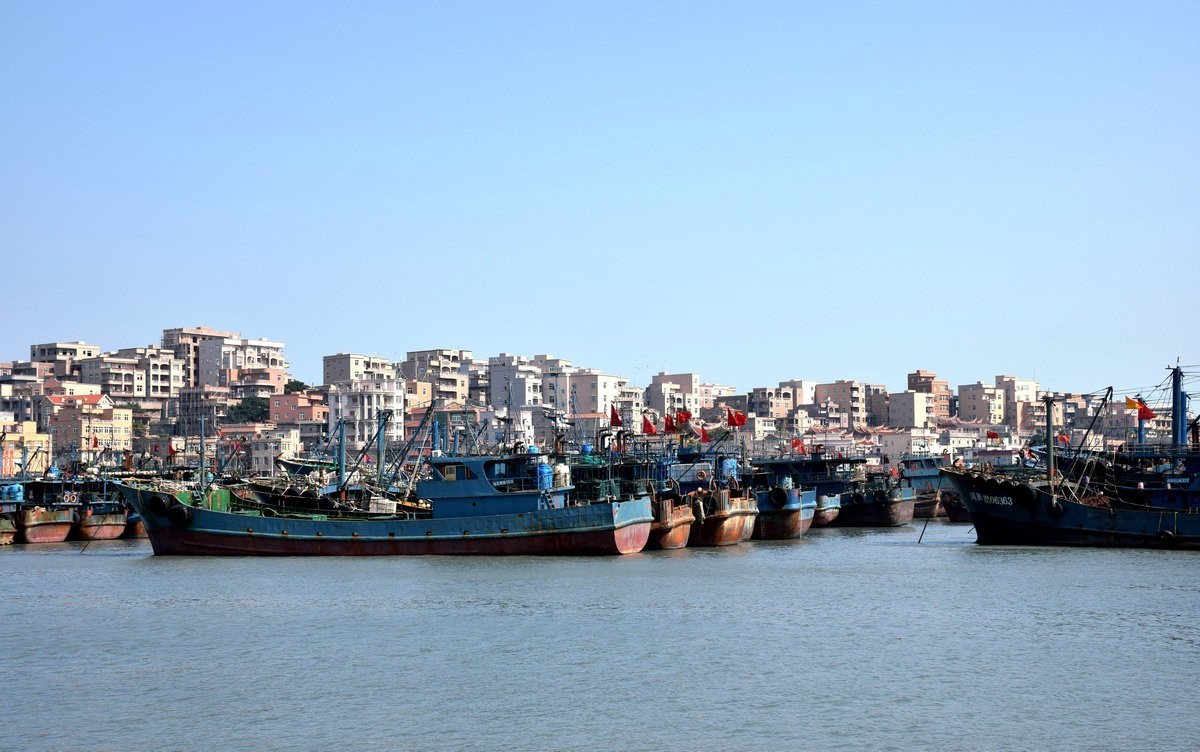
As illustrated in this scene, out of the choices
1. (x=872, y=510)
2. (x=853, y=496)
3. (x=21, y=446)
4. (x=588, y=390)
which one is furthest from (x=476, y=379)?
(x=872, y=510)

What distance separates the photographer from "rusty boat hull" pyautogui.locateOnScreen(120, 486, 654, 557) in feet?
163

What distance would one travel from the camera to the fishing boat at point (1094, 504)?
168ft

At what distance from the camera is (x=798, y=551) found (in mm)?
56562

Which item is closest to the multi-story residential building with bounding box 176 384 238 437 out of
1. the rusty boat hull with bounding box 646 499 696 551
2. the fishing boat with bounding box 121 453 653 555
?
the fishing boat with bounding box 121 453 653 555

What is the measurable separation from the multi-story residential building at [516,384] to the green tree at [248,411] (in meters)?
27.6

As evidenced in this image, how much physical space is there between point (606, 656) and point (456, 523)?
20.5 metres

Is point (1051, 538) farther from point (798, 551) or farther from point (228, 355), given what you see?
point (228, 355)

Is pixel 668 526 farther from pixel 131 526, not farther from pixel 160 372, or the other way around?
pixel 160 372

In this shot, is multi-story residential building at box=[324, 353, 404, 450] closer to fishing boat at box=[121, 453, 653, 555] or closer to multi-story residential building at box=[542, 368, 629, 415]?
multi-story residential building at box=[542, 368, 629, 415]

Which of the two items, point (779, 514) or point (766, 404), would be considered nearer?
point (779, 514)

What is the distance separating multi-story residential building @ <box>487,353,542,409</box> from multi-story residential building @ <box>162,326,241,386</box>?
129ft

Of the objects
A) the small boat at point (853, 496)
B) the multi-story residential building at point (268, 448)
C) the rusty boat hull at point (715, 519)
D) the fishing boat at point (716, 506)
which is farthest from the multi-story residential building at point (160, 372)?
the rusty boat hull at point (715, 519)

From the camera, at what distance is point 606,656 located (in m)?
30.5

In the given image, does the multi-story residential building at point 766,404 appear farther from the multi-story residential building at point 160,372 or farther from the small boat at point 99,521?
the small boat at point 99,521
